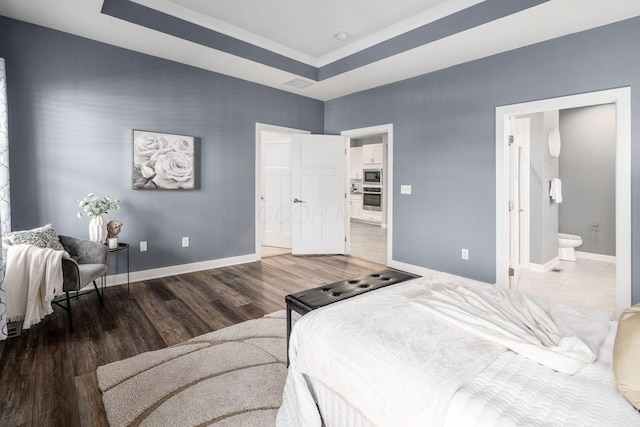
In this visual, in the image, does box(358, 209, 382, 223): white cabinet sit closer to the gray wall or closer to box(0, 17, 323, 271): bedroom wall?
the gray wall

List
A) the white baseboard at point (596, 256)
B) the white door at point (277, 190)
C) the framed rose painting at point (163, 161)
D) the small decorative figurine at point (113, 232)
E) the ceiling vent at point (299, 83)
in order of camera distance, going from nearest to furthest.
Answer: the small decorative figurine at point (113, 232), the framed rose painting at point (163, 161), the ceiling vent at point (299, 83), the white baseboard at point (596, 256), the white door at point (277, 190)

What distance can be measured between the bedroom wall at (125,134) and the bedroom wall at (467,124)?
1.99 metres

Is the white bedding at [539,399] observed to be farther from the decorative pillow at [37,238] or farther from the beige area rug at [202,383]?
the decorative pillow at [37,238]

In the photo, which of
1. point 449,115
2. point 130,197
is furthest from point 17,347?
point 449,115

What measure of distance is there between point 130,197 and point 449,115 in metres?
3.87

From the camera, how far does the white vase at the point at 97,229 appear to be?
10.5ft

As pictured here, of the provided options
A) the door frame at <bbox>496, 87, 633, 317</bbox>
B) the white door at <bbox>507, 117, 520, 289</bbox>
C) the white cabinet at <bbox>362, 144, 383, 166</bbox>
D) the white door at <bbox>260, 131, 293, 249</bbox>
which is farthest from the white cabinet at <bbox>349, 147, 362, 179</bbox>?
the door frame at <bbox>496, 87, 633, 317</bbox>

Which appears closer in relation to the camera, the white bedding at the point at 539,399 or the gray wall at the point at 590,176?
the white bedding at the point at 539,399

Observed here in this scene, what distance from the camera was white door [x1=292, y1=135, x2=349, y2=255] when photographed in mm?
5355

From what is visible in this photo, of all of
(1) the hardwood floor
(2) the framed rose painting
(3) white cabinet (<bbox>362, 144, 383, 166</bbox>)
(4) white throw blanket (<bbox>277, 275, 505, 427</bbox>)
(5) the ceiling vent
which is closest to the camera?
(4) white throw blanket (<bbox>277, 275, 505, 427</bbox>)

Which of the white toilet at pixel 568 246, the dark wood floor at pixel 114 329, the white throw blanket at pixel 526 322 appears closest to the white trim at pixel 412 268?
the dark wood floor at pixel 114 329

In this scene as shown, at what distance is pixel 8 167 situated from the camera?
2.94 metres

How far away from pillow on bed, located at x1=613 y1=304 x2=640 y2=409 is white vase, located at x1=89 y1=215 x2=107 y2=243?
3745 millimetres

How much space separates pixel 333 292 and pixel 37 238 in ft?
8.24
